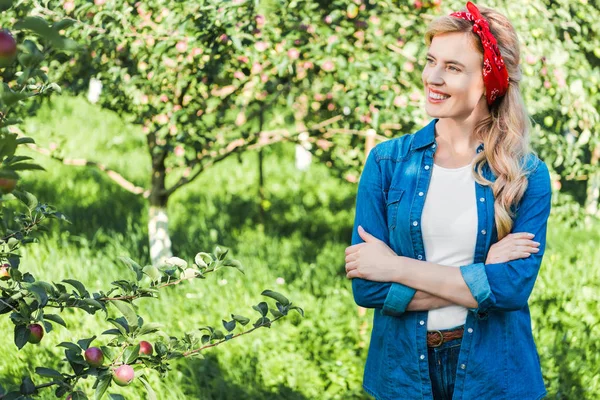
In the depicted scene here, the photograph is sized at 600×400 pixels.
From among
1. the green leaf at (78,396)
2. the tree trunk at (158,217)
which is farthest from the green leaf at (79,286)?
the tree trunk at (158,217)

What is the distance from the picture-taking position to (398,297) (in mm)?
1746

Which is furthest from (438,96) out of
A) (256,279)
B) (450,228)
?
(256,279)

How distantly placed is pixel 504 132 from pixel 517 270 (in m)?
0.31

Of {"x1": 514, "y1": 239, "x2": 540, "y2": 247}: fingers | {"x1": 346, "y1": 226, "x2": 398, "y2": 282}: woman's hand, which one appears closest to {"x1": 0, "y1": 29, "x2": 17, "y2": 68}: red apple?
{"x1": 346, "y1": 226, "x2": 398, "y2": 282}: woman's hand

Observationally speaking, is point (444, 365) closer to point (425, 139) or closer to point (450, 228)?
point (450, 228)

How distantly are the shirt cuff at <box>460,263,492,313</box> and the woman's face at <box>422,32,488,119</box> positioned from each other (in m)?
0.33

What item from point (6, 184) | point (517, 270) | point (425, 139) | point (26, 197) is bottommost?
point (517, 270)

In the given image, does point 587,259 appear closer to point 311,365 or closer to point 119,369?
point 311,365

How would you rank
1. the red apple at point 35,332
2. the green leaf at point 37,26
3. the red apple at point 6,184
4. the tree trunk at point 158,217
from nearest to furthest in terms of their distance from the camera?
1. the green leaf at point 37,26
2. the red apple at point 6,184
3. the red apple at point 35,332
4. the tree trunk at point 158,217

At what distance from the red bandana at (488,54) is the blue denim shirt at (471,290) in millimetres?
146

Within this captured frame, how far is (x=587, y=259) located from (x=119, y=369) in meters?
3.70

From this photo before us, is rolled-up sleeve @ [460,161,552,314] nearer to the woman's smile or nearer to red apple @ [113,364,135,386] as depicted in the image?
the woman's smile

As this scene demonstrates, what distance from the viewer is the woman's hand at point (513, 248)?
173cm

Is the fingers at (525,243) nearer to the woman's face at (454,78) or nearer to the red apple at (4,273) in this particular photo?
the woman's face at (454,78)
